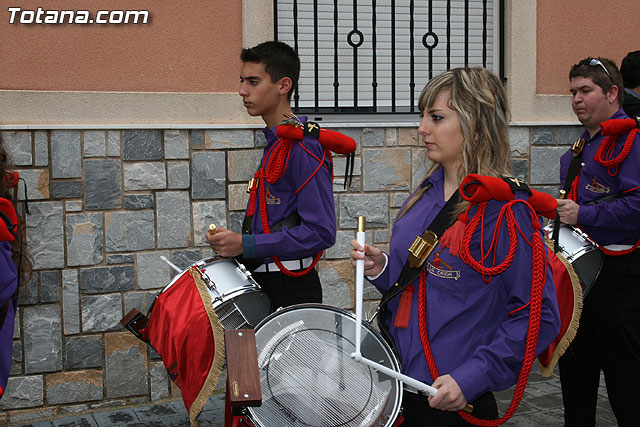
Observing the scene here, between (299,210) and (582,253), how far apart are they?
139 centimetres

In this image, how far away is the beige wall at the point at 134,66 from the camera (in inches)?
190

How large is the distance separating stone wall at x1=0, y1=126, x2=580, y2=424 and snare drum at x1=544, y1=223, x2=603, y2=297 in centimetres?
240

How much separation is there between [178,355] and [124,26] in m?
3.02

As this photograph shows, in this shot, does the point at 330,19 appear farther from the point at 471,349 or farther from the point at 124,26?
the point at 471,349

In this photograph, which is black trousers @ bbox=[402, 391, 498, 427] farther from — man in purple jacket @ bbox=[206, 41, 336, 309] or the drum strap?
man in purple jacket @ bbox=[206, 41, 336, 309]

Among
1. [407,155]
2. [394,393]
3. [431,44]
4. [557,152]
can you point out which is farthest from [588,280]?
[431,44]

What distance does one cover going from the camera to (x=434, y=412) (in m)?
2.19

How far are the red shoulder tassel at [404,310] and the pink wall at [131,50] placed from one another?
3.40 metres

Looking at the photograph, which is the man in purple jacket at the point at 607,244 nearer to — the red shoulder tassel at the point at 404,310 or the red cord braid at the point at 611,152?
the red cord braid at the point at 611,152

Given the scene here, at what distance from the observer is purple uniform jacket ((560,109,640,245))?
12.2ft

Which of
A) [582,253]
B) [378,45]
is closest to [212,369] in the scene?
[582,253]

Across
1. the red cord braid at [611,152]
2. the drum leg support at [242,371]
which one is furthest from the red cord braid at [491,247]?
the red cord braid at [611,152]

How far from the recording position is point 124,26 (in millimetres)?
5082

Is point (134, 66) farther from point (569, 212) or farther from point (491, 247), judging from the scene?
point (491, 247)
